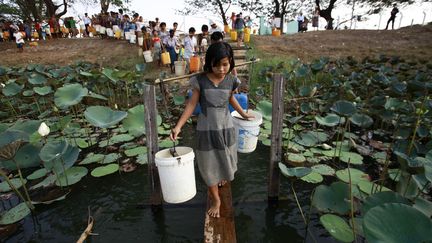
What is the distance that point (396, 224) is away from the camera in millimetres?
1478

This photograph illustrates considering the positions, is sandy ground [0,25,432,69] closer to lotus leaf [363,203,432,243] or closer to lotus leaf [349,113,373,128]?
lotus leaf [349,113,373,128]

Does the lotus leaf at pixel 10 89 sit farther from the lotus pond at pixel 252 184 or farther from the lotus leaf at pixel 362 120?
the lotus leaf at pixel 362 120

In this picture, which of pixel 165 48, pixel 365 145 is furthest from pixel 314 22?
pixel 365 145

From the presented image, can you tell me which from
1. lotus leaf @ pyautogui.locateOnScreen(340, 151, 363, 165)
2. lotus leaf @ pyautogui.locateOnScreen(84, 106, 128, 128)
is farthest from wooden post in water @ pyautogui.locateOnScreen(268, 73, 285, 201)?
lotus leaf @ pyautogui.locateOnScreen(84, 106, 128, 128)

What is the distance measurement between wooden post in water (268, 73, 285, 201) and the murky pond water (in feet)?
1.11

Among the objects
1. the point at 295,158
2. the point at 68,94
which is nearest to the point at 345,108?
the point at 295,158

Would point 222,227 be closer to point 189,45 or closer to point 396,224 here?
point 396,224

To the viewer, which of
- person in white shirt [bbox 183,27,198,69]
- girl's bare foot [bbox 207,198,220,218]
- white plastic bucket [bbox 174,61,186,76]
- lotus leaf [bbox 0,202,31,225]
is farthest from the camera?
white plastic bucket [bbox 174,61,186,76]

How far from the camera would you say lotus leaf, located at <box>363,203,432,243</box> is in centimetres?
142

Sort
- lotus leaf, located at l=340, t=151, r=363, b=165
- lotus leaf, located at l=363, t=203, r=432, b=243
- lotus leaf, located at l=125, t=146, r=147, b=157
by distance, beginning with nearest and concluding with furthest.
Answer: lotus leaf, located at l=363, t=203, r=432, b=243 < lotus leaf, located at l=340, t=151, r=363, b=165 < lotus leaf, located at l=125, t=146, r=147, b=157

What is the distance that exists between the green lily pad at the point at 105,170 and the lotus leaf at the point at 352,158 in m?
3.48

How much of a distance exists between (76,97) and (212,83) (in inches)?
108

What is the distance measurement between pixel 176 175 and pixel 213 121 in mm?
627

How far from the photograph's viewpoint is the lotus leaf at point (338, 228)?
219 centimetres
